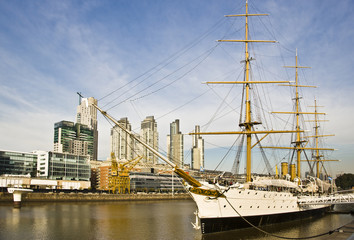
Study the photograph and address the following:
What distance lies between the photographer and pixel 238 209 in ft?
107

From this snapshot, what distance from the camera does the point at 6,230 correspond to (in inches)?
1404

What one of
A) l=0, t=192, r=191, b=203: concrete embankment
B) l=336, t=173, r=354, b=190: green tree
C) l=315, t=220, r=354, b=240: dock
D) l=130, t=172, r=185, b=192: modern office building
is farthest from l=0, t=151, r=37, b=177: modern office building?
l=336, t=173, r=354, b=190: green tree

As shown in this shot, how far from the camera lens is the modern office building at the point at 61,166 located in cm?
13062

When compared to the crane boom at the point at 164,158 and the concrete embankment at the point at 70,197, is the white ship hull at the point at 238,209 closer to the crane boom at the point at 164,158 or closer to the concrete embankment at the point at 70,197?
the crane boom at the point at 164,158

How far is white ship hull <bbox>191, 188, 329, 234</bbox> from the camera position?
31094 mm

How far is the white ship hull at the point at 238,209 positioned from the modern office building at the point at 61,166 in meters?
110

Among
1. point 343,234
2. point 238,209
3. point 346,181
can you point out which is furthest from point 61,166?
point 346,181

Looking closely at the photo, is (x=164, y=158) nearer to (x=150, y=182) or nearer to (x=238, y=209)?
(x=238, y=209)

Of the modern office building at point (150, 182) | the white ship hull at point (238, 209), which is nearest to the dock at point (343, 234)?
the white ship hull at point (238, 209)

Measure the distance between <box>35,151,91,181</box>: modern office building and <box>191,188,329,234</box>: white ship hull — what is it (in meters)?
110

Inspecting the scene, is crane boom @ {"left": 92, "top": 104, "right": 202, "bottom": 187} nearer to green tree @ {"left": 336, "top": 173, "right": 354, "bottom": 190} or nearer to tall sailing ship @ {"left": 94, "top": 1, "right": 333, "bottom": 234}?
tall sailing ship @ {"left": 94, "top": 1, "right": 333, "bottom": 234}

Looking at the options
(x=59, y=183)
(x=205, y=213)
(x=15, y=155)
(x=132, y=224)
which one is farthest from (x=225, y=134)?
(x=15, y=155)

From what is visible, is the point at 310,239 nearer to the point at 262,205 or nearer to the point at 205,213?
the point at 262,205

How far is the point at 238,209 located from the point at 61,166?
11465 cm
